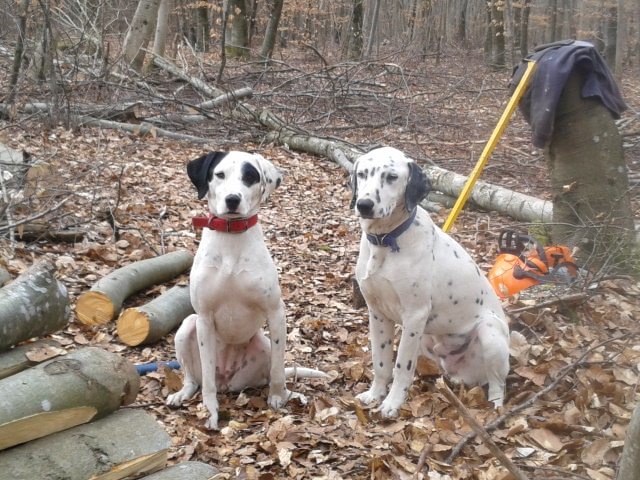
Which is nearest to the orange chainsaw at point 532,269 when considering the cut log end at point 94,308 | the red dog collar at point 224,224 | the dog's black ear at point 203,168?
the red dog collar at point 224,224

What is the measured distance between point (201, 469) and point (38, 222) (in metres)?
4.49

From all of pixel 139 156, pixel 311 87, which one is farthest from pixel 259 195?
pixel 311 87

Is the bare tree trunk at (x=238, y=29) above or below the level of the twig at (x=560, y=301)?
above

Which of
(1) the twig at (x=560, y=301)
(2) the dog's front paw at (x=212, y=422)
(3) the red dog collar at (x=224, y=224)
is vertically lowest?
(2) the dog's front paw at (x=212, y=422)

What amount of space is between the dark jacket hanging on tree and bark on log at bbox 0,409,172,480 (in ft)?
15.0

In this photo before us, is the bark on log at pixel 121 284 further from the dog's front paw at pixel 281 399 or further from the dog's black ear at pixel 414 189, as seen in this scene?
the dog's black ear at pixel 414 189

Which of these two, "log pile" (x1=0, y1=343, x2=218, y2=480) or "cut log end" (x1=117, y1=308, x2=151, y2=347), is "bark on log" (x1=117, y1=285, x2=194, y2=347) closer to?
"cut log end" (x1=117, y1=308, x2=151, y2=347)

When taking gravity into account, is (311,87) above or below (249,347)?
above

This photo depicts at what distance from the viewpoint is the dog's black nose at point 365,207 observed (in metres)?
3.99

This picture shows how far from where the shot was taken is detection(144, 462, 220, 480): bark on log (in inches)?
127

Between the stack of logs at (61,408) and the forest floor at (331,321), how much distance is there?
1.64 ft

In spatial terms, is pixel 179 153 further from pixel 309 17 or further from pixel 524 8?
pixel 309 17

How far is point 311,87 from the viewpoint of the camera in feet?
47.9

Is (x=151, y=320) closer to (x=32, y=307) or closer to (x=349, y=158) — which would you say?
(x=32, y=307)
